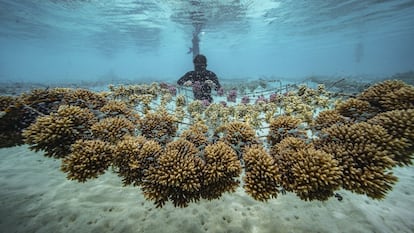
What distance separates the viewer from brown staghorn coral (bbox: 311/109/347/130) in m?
3.14

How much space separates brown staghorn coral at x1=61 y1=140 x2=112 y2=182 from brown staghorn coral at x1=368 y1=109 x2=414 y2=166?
12.5 ft

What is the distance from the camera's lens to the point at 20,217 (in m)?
3.20

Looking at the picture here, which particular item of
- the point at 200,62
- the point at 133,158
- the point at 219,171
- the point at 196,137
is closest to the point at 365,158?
the point at 219,171

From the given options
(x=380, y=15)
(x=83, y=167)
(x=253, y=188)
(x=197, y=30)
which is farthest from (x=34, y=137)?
(x=380, y=15)

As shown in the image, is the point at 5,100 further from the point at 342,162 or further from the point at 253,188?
the point at 342,162

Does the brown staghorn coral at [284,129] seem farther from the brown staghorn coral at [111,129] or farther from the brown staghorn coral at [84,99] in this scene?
the brown staghorn coral at [84,99]

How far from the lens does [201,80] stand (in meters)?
9.98

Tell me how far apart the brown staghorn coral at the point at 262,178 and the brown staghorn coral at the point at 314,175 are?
170 millimetres

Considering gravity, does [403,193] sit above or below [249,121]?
below

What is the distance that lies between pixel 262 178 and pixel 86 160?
8.07 ft

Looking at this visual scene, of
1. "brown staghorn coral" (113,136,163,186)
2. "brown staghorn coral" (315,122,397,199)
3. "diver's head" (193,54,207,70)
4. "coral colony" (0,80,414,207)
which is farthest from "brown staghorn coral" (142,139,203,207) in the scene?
"diver's head" (193,54,207,70)

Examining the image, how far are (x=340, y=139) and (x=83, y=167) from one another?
362 centimetres

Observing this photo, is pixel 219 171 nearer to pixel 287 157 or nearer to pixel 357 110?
pixel 287 157

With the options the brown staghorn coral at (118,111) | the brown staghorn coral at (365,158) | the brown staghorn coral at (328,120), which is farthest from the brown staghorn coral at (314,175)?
the brown staghorn coral at (118,111)
